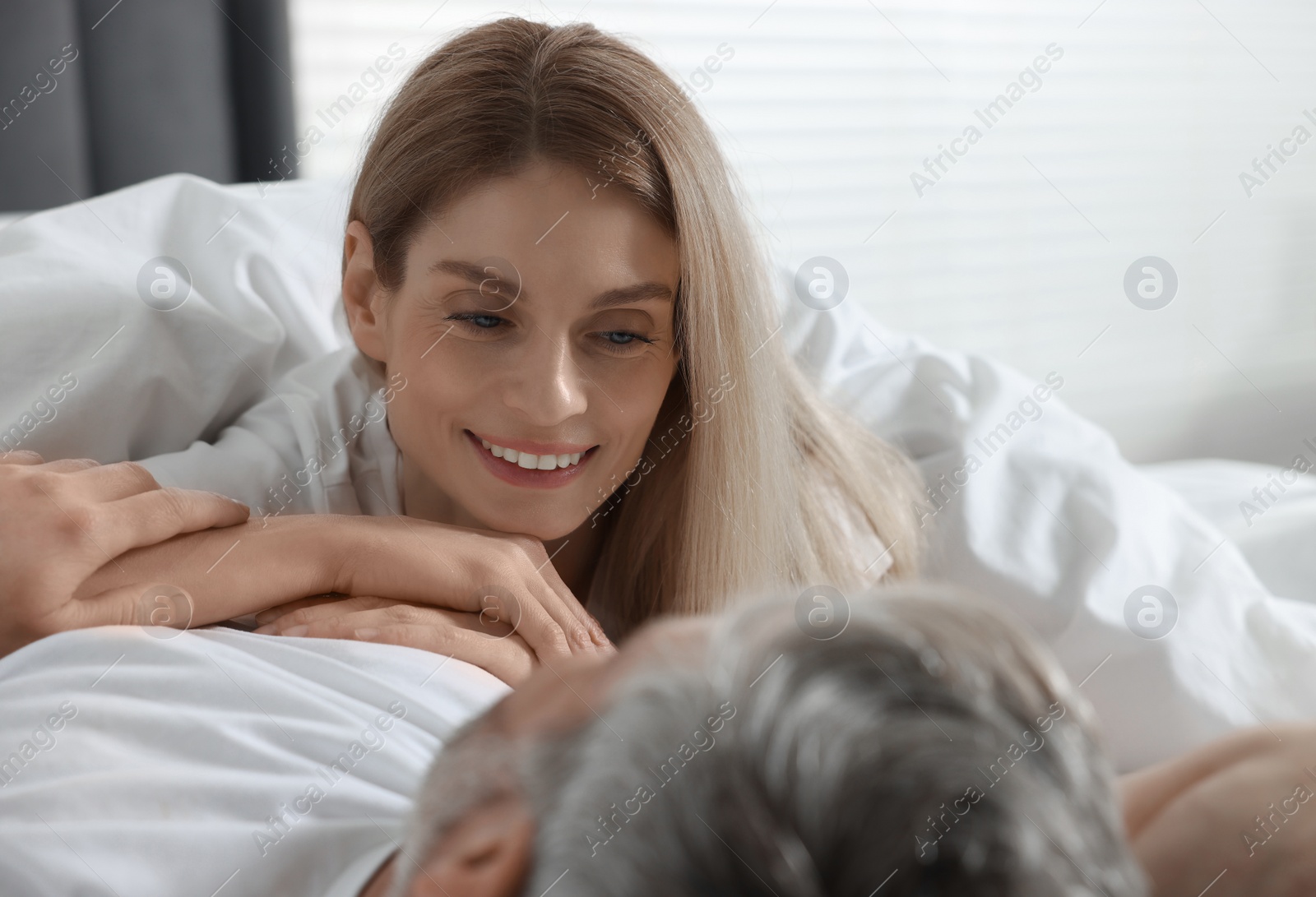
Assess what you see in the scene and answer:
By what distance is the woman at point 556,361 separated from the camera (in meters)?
0.96

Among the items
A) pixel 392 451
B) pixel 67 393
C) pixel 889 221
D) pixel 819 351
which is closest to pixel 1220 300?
pixel 889 221

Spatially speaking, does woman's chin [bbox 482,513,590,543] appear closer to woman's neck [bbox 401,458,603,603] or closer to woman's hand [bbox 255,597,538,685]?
woman's neck [bbox 401,458,603,603]

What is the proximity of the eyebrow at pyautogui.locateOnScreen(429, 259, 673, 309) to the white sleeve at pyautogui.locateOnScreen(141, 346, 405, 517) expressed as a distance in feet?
0.49

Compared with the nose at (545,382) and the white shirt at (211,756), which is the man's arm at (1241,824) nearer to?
the white shirt at (211,756)

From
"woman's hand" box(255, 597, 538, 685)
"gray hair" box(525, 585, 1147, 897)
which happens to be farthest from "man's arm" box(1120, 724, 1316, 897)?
"woman's hand" box(255, 597, 538, 685)

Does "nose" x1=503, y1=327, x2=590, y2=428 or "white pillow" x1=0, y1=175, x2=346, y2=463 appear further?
"white pillow" x1=0, y1=175, x2=346, y2=463

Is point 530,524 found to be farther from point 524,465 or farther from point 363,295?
point 363,295

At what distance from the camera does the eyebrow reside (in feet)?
3.13

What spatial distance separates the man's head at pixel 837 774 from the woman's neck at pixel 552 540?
2.37 feet

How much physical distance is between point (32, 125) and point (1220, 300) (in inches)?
102

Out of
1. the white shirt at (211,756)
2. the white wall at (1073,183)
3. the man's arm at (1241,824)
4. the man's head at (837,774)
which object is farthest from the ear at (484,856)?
the white wall at (1073,183)

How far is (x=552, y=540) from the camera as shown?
1.23m

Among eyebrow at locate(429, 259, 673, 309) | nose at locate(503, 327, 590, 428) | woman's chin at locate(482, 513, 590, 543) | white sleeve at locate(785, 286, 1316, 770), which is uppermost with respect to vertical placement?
eyebrow at locate(429, 259, 673, 309)

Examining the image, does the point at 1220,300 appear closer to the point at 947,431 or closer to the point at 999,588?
the point at 947,431
